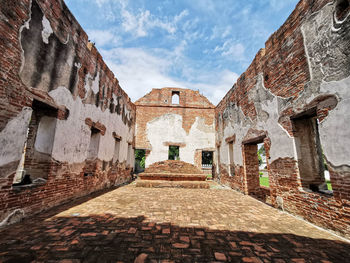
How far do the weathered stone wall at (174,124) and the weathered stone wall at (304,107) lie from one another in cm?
631

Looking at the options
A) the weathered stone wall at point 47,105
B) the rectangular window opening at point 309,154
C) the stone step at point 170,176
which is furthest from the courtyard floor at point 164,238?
the stone step at point 170,176

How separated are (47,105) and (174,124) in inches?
389

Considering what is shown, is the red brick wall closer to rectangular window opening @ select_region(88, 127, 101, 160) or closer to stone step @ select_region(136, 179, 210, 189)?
stone step @ select_region(136, 179, 210, 189)

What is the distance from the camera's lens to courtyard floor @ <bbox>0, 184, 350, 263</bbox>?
6.83ft

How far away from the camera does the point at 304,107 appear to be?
3910 mm

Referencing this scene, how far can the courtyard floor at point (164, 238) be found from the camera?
2082 mm

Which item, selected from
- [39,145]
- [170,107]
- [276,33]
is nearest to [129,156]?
[170,107]

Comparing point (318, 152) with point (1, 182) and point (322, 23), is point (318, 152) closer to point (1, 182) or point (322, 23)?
point (322, 23)

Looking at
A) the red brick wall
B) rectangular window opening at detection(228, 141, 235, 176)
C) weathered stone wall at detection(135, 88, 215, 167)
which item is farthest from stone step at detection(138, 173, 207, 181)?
the red brick wall

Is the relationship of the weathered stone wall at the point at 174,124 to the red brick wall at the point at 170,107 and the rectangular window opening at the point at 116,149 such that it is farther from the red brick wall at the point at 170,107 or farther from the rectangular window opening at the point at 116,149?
the rectangular window opening at the point at 116,149

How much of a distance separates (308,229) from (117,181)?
814 centimetres

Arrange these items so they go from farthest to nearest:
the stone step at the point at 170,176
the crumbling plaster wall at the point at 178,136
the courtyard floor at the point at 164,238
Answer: the crumbling plaster wall at the point at 178,136, the stone step at the point at 170,176, the courtyard floor at the point at 164,238

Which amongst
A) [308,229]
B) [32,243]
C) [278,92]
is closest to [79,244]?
[32,243]

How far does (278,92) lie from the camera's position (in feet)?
16.0
